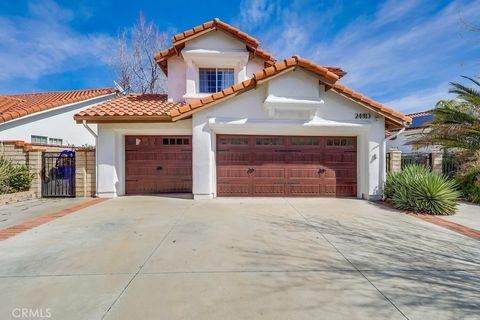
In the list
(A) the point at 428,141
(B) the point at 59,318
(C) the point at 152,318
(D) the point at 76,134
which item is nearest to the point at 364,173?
(A) the point at 428,141

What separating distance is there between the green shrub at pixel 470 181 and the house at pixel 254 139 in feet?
10.1

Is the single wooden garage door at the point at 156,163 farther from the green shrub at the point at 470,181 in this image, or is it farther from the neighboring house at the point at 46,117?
the green shrub at the point at 470,181

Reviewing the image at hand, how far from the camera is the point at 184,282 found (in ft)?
9.95

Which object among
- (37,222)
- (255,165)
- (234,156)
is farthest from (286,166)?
(37,222)

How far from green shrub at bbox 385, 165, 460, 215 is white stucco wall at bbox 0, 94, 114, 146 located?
13805 mm

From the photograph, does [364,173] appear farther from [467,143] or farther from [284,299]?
[284,299]

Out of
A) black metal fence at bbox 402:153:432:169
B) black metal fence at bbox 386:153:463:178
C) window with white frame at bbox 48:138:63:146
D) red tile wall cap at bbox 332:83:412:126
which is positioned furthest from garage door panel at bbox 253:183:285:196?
window with white frame at bbox 48:138:63:146

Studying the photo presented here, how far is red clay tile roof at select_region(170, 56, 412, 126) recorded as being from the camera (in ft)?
25.1

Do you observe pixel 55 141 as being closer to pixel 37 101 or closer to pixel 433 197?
pixel 37 101

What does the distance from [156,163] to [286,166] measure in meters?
5.27

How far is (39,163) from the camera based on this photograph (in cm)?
877

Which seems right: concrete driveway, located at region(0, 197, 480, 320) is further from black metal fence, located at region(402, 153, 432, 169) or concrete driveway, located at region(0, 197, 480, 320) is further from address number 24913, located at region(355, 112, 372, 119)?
black metal fence, located at region(402, 153, 432, 169)

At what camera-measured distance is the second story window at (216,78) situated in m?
10.6

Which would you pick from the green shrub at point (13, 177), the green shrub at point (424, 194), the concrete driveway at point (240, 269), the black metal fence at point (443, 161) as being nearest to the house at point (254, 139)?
the green shrub at point (424, 194)
